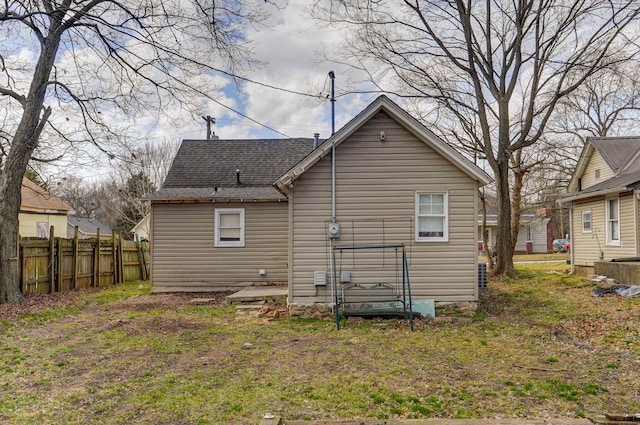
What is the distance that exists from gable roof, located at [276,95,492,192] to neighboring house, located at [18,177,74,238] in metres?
16.5

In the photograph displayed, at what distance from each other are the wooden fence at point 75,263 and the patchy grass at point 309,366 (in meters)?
2.46

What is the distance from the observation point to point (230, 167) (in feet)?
53.9

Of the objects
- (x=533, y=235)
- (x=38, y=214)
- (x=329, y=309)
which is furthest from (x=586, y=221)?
(x=38, y=214)

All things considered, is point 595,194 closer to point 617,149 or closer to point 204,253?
point 617,149

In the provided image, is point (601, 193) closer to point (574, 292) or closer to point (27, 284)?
point (574, 292)

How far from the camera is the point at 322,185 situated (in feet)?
34.4

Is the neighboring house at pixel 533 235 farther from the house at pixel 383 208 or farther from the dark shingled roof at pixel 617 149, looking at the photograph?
the house at pixel 383 208

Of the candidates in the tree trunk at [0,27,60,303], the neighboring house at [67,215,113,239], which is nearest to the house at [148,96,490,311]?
the tree trunk at [0,27,60,303]

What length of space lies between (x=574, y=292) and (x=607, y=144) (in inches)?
333

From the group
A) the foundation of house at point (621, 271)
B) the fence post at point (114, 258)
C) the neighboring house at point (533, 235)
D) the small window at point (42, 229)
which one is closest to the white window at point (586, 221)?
the foundation of house at point (621, 271)

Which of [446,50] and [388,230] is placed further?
[446,50]

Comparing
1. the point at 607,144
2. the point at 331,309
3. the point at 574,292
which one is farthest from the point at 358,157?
the point at 607,144

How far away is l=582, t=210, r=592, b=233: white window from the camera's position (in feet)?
58.6

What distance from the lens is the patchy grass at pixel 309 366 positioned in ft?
16.4
